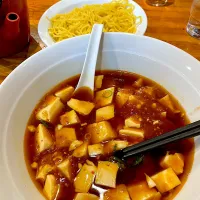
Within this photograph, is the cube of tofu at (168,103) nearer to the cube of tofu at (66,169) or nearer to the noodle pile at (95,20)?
the cube of tofu at (66,169)

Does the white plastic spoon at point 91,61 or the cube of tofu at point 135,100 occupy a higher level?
the white plastic spoon at point 91,61

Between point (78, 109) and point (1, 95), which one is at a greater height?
point (1, 95)

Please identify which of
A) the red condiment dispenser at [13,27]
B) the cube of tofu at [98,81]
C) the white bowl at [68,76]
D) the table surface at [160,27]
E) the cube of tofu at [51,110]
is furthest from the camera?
the table surface at [160,27]

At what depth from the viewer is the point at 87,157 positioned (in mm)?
1113

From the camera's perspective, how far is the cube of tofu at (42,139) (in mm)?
1137

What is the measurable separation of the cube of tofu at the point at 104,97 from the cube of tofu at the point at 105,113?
0.03m

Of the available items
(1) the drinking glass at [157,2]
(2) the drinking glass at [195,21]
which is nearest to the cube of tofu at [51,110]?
(2) the drinking glass at [195,21]

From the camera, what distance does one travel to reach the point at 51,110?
48.5 inches

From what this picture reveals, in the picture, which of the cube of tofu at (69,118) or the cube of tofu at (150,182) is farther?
the cube of tofu at (69,118)

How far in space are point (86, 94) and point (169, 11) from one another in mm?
1004

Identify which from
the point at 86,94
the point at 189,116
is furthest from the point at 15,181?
the point at 189,116

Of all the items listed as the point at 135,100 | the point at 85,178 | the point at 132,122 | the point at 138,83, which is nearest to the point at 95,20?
the point at 138,83

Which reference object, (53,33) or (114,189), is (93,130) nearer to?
(114,189)

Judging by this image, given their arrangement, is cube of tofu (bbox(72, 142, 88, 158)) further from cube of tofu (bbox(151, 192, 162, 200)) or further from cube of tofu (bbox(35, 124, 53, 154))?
cube of tofu (bbox(151, 192, 162, 200))
